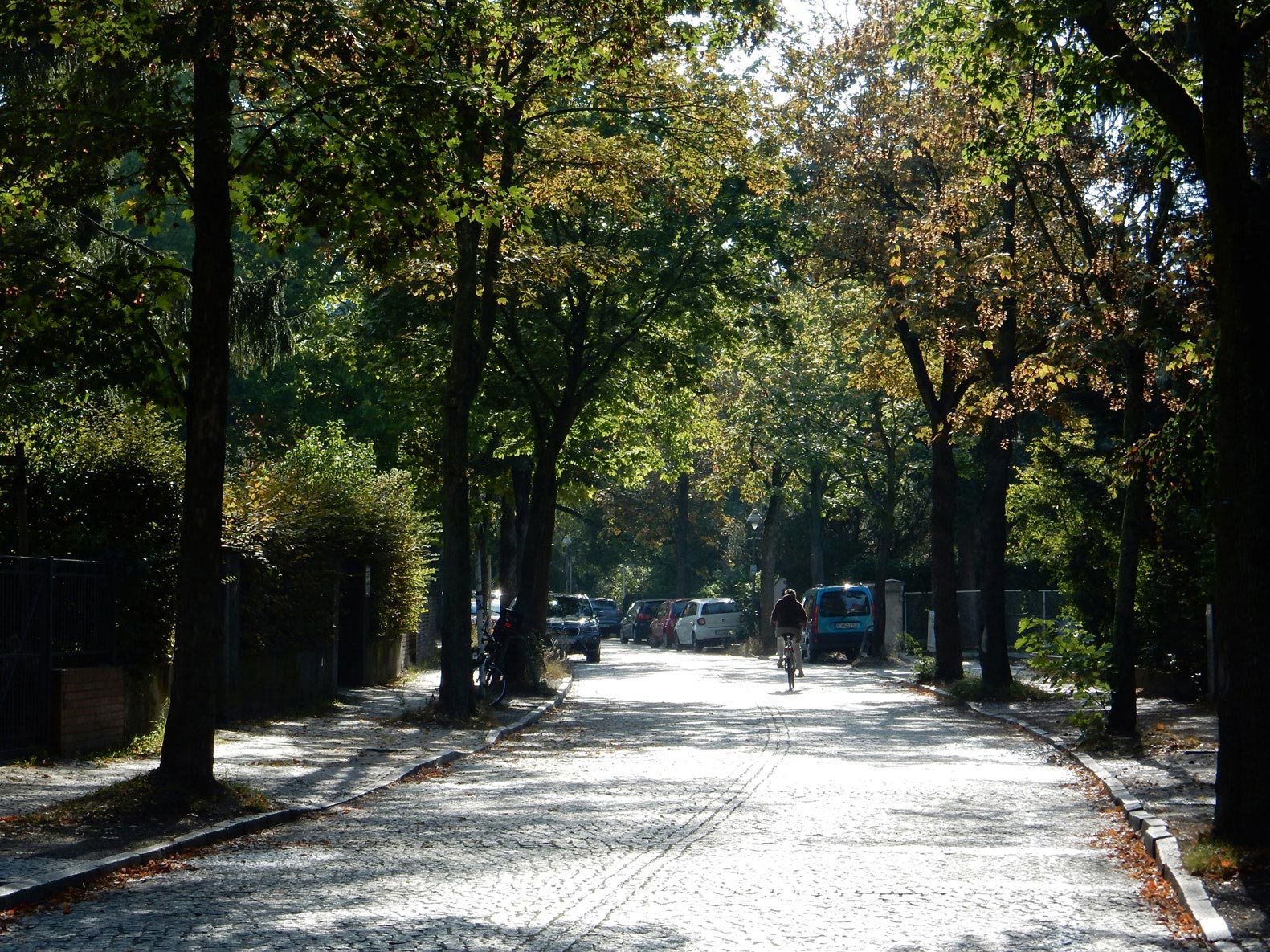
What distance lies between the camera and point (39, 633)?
1460cm

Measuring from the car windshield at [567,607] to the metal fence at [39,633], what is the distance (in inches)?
1220

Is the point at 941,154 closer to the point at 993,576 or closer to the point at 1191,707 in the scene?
the point at 993,576

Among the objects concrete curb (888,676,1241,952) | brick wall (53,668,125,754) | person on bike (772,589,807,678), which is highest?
person on bike (772,589,807,678)

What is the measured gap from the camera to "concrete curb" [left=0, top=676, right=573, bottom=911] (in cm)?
805

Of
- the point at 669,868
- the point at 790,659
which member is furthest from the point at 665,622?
the point at 669,868

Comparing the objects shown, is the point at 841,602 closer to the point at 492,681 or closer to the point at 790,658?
the point at 790,658

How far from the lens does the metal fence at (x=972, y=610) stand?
132ft

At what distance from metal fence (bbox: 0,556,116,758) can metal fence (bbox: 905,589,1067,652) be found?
27.6 meters

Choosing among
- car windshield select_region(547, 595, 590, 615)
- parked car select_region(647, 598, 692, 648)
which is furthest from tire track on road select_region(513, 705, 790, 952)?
parked car select_region(647, 598, 692, 648)

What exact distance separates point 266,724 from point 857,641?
25.1 metres

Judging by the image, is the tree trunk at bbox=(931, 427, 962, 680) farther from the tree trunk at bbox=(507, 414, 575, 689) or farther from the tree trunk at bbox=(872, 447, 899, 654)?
the tree trunk at bbox=(872, 447, 899, 654)

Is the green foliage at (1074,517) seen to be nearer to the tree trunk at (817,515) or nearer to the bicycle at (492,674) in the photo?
the bicycle at (492,674)

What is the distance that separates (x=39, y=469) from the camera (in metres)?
16.0

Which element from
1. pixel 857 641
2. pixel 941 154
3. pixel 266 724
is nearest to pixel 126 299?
pixel 266 724
